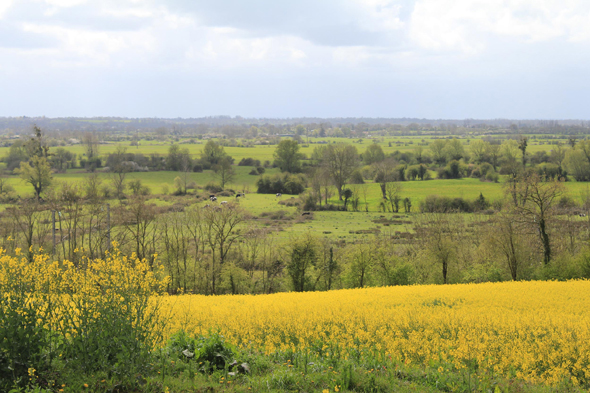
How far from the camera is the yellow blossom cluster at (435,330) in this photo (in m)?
11.2

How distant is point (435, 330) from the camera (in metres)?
14.2

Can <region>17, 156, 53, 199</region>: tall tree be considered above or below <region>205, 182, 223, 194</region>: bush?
above

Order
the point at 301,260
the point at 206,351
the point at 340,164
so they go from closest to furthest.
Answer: the point at 206,351 → the point at 301,260 → the point at 340,164

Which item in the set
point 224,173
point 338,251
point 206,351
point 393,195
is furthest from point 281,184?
point 206,351

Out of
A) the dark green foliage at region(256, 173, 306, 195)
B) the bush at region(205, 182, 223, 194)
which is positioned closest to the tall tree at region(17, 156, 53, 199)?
the bush at region(205, 182, 223, 194)

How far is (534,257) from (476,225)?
2063 cm

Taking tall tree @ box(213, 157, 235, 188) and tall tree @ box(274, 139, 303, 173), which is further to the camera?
tall tree @ box(274, 139, 303, 173)

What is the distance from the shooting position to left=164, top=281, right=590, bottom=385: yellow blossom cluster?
11156mm

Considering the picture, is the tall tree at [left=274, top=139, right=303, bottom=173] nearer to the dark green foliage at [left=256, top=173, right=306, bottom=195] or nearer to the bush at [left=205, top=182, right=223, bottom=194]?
the dark green foliage at [left=256, top=173, right=306, bottom=195]

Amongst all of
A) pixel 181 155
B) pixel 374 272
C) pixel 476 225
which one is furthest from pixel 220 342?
pixel 181 155

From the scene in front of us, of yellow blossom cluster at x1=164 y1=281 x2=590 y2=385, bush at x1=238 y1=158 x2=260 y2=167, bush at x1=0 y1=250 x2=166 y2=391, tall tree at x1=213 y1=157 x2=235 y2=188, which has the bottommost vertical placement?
tall tree at x1=213 y1=157 x2=235 y2=188

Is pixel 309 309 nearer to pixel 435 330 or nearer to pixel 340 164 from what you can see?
pixel 435 330

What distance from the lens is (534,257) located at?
40250 millimetres

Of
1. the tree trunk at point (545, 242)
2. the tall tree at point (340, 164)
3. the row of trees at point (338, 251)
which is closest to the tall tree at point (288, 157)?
the tall tree at point (340, 164)
